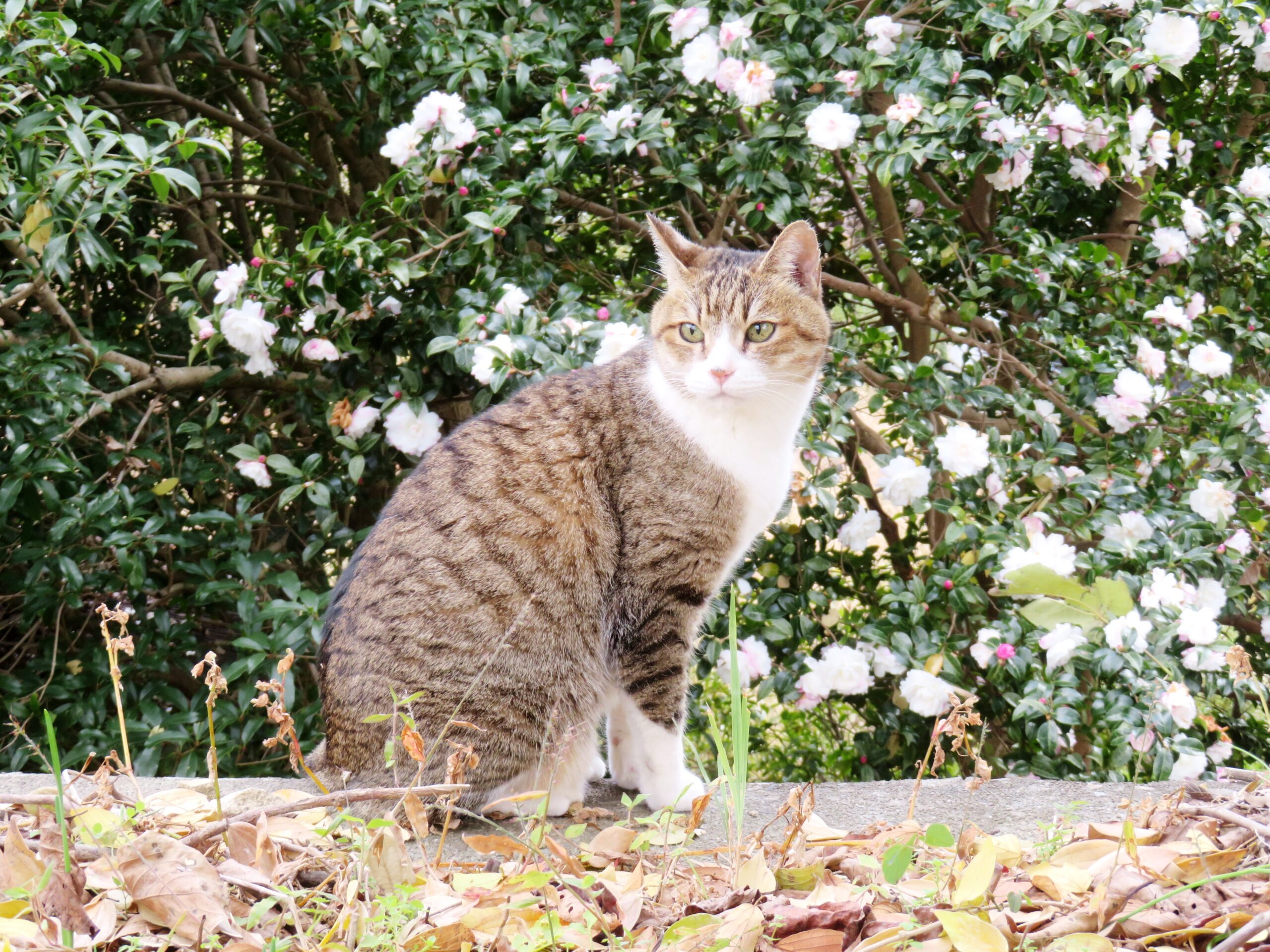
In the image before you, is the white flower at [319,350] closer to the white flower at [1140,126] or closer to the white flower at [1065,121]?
the white flower at [1065,121]

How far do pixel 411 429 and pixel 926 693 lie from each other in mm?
1541

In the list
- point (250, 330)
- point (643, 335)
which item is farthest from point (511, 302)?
point (250, 330)

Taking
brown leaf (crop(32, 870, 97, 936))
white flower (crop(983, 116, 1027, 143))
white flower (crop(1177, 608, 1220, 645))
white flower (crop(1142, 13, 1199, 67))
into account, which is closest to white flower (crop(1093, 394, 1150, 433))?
white flower (crop(1177, 608, 1220, 645))

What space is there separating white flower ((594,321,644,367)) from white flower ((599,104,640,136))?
1.81 ft

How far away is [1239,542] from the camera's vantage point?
10.2 ft

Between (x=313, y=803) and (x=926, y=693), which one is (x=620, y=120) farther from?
(x=313, y=803)

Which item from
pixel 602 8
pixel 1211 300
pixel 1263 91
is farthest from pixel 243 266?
pixel 1263 91

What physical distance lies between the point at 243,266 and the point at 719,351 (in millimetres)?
1443

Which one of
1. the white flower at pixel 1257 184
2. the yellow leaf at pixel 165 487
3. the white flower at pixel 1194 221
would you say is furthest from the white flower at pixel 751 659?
the white flower at pixel 1257 184

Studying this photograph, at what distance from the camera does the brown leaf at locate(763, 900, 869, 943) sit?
1.40 m

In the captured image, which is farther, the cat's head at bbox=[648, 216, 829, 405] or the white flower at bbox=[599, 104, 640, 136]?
the white flower at bbox=[599, 104, 640, 136]

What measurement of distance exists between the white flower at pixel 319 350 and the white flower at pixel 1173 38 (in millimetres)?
2357

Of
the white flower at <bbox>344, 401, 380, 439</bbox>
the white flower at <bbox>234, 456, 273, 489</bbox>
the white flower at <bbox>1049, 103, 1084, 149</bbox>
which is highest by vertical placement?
the white flower at <bbox>1049, 103, 1084, 149</bbox>

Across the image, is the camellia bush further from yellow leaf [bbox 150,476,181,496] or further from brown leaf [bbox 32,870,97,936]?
brown leaf [bbox 32,870,97,936]
